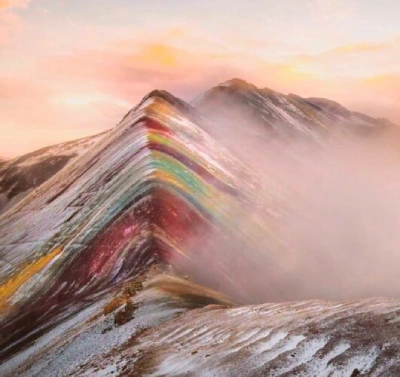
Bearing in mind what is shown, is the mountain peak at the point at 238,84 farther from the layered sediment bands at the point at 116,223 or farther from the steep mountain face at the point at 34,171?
the layered sediment bands at the point at 116,223

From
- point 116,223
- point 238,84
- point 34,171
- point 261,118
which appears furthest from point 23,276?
point 238,84

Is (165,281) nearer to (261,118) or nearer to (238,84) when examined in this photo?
(261,118)

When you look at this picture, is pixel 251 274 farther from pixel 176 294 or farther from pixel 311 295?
pixel 176 294

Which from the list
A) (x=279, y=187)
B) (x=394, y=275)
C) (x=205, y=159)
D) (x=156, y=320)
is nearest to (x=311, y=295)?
(x=205, y=159)

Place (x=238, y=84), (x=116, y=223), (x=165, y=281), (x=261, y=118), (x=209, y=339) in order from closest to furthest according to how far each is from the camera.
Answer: (x=209, y=339), (x=165, y=281), (x=116, y=223), (x=261, y=118), (x=238, y=84)

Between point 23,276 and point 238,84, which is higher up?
point 238,84

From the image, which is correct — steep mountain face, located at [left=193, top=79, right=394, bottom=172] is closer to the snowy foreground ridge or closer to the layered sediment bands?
the snowy foreground ridge

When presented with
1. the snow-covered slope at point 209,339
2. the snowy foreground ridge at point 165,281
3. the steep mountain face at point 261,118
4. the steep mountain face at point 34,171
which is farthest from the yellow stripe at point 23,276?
the steep mountain face at point 34,171
